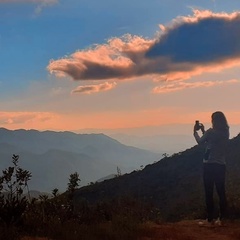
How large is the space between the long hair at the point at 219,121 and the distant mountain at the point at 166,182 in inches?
449

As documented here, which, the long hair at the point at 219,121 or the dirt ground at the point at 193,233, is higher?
the long hair at the point at 219,121

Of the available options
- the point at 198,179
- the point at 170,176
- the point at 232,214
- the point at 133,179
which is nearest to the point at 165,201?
the point at 198,179

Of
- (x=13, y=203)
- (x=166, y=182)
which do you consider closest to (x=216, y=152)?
(x=13, y=203)

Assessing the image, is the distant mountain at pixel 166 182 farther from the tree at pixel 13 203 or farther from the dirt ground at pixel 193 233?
the tree at pixel 13 203

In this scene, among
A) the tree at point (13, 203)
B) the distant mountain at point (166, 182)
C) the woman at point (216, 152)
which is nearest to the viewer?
the tree at point (13, 203)

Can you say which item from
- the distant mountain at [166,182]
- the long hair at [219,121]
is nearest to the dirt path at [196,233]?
the long hair at [219,121]

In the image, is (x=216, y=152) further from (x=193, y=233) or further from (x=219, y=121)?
(x=193, y=233)

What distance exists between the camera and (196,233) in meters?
8.09

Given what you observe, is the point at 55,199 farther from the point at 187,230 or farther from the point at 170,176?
the point at 170,176

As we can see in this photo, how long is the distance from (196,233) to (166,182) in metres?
20.8

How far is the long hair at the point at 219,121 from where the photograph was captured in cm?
878

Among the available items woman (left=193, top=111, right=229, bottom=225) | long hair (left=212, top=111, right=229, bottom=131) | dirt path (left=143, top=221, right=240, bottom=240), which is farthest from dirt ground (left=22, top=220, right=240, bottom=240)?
long hair (left=212, top=111, right=229, bottom=131)

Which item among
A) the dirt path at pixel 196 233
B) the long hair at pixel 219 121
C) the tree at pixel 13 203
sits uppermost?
the long hair at pixel 219 121

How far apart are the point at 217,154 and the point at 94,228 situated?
3.13 meters
